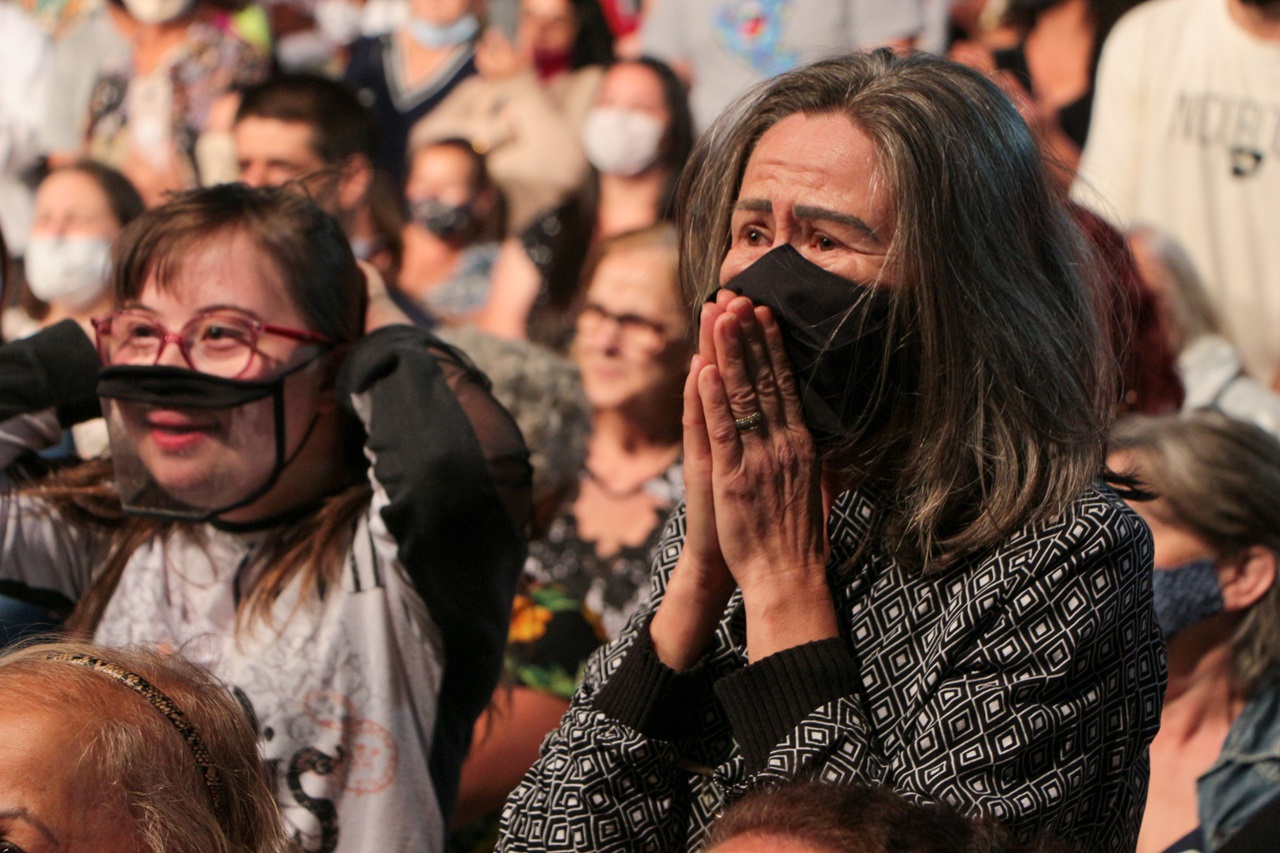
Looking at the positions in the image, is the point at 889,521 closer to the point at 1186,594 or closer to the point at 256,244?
the point at 256,244

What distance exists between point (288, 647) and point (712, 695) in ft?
2.40

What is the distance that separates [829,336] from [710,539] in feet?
0.88

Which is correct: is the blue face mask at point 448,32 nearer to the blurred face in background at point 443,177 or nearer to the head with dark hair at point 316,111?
the blurred face in background at point 443,177

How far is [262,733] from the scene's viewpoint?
2033mm

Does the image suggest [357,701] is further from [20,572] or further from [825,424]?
[825,424]

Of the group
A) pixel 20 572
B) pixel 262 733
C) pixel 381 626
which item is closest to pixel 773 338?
pixel 381 626

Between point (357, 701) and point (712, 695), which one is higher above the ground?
point (712, 695)

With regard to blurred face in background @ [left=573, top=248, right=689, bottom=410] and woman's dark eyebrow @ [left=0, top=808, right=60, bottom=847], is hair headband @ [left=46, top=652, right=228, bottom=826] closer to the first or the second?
woman's dark eyebrow @ [left=0, top=808, right=60, bottom=847]

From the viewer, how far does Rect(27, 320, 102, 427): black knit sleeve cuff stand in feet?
7.59

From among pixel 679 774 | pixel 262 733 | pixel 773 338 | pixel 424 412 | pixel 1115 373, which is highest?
pixel 773 338

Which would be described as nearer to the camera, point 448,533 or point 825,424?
point 825,424

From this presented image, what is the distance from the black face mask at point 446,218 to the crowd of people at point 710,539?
156 centimetres

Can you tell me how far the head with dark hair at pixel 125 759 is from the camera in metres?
1.43

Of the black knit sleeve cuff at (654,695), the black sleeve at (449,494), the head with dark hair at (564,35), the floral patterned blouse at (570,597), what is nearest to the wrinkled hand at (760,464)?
the black knit sleeve cuff at (654,695)
